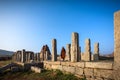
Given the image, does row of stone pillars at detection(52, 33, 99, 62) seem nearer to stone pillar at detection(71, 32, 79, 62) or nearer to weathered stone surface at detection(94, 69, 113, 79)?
stone pillar at detection(71, 32, 79, 62)

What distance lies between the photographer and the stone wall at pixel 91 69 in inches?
337

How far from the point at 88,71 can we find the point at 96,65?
3.18 ft

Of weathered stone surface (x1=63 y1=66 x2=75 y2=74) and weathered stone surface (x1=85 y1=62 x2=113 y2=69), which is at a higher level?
weathered stone surface (x1=85 y1=62 x2=113 y2=69)

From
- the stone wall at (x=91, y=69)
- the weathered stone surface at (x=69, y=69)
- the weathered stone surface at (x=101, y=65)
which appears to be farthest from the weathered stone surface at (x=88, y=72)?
the weathered stone surface at (x=69, y=69)

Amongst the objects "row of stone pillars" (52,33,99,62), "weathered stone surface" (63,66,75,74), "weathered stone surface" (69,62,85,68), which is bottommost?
"weathered stone surface" (63,66,75,74)

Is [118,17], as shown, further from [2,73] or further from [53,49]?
[2,73]

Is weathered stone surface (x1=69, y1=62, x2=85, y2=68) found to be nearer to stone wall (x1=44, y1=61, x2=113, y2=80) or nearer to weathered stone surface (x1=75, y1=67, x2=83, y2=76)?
stone wall (x1=44, y1=61, x2=113, y2=80)

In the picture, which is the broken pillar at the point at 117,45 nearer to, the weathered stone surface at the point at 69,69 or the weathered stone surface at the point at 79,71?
the weathered stone surface at the point at 79,71

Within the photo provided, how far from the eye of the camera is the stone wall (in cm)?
857

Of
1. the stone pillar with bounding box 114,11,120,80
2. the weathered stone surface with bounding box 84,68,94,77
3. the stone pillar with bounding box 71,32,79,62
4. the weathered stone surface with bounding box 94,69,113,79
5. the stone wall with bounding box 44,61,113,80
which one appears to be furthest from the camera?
the stone pillar with bounding box 71,32,79,62

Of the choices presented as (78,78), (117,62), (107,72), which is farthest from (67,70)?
(117,62)

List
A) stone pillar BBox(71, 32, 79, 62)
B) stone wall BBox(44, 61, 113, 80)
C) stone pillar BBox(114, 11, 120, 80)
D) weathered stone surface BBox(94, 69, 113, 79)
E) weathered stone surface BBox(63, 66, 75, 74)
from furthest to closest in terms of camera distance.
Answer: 1. stone pillar BBox(71, 32, 79, 62)
2. weathered stone surface BBox(63, 66, 75, 74)
3. stone wall BBox(44, 61, 113, 80)
4. weathered stone surface BBox(94, 69, 113, 79)
5. stone pillar BBox(114, 11, 120, 80)

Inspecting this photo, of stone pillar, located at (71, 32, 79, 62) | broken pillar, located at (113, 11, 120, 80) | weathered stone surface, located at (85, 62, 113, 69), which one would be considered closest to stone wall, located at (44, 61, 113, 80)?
weathered stone surface, located at (85, 62, 113, 69)

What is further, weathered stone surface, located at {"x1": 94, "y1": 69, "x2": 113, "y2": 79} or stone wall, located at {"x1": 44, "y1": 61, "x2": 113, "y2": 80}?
stone wall, located at {"x1": 44, "y1": 61, "x2": 113, "y2": 80}
